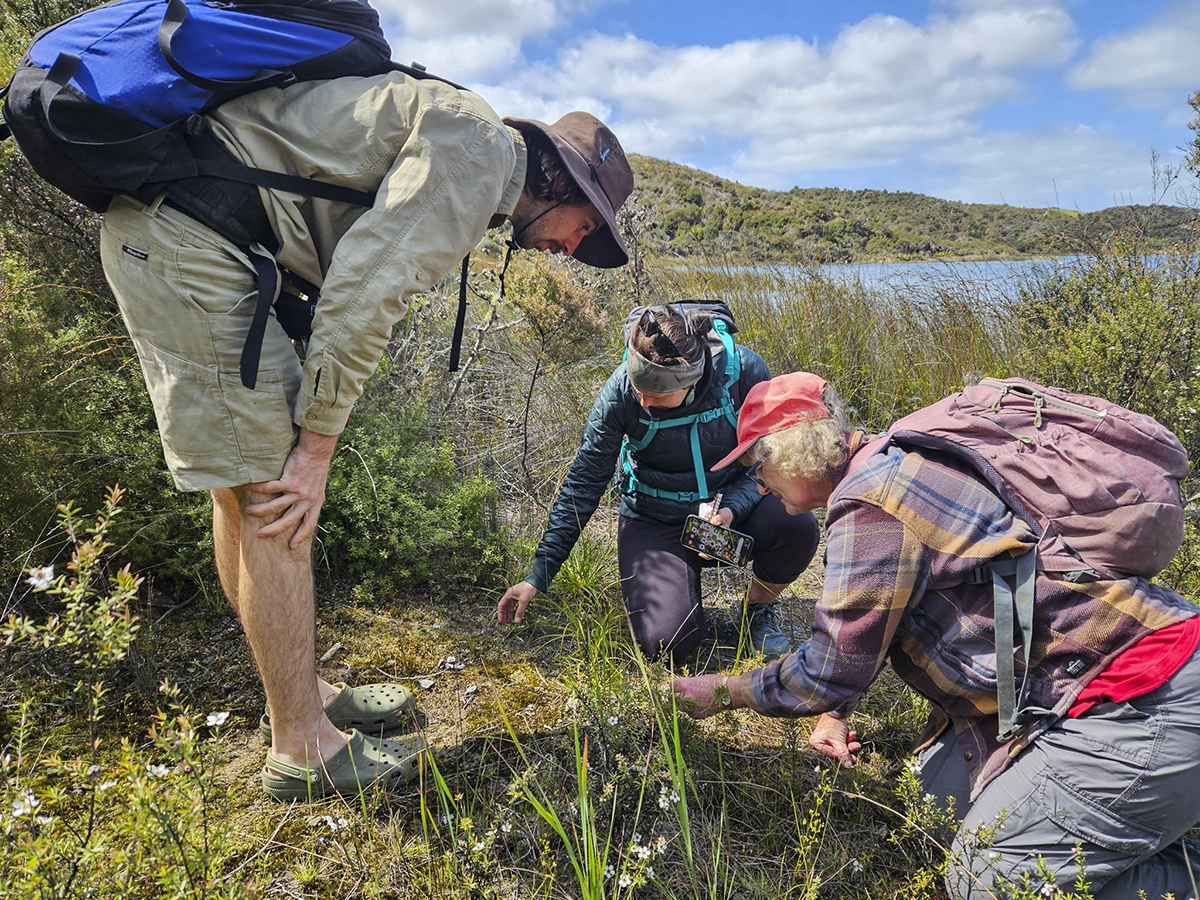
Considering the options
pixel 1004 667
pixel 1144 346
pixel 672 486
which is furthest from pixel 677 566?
pixel 1144 346

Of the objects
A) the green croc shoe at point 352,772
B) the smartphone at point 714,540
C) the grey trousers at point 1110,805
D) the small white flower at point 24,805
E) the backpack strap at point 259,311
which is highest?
the backpack strap at point 259,311

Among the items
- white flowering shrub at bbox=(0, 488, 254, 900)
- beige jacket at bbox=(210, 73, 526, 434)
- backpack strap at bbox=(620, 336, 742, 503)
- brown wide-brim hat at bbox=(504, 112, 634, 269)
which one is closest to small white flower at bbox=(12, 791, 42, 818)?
white flowering shrub at bbox=(0, 488, 254, 900)

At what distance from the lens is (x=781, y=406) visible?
190cm

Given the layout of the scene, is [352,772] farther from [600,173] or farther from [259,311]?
Result: [600,173]

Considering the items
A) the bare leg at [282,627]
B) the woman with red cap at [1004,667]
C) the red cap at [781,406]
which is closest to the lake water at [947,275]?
the red cap at [781,406]

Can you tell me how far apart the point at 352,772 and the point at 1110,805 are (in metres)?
1.97

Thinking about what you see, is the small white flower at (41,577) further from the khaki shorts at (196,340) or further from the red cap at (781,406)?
the red cap at (781,406)

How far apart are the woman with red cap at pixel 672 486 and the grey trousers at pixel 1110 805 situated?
4.07ft

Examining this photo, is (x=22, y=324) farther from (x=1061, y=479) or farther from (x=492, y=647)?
(x=1061, y=479)

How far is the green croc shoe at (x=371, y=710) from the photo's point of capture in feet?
7.02

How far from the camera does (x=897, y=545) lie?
5.37 feet

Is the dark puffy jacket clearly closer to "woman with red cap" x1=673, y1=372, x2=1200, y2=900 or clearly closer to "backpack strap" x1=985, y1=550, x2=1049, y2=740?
"woman with red cap" x1=673, y1=372, x2=1200, y2=900

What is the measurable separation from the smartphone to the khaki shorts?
1.73 m

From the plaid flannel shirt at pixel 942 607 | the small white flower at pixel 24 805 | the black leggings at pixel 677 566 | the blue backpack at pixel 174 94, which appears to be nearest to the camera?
the small white flower at pixel 24 805
